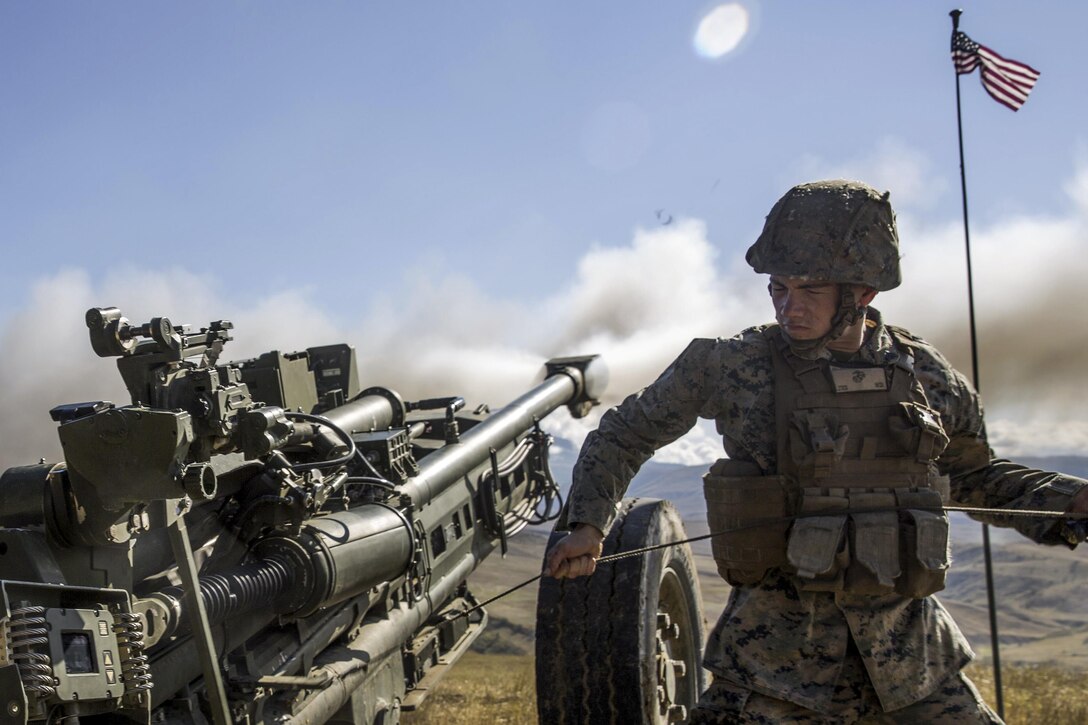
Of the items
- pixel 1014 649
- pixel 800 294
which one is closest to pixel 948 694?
pixel 800 294

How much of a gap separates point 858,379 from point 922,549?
53 cm

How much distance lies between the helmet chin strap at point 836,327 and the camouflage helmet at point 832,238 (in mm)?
50

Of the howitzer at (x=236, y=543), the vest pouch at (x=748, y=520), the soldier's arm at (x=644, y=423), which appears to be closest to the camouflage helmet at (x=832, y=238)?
the soldier's arm at (x=644, y=423)

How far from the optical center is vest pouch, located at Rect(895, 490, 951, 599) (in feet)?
11.0

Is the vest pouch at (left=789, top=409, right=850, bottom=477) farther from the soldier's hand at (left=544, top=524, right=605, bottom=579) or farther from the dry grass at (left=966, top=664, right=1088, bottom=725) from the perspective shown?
the dry grass at (left=966, top=664, right=1088, bottom=725)

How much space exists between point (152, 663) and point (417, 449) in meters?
2.63

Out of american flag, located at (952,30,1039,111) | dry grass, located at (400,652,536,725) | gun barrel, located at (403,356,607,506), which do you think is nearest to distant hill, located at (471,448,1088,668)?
dry grass, located at (400,652,536,725)

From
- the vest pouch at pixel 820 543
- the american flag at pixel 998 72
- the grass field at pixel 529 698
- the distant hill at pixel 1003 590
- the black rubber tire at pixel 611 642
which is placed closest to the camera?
the vest pouch at pixel 820 543

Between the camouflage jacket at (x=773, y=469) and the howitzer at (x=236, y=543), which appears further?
the camouflage jacket at (x=773, y=469)

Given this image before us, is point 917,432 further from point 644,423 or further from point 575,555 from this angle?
point 575,555

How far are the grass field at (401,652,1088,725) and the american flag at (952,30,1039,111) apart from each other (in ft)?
12.7

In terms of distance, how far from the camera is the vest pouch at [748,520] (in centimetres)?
346

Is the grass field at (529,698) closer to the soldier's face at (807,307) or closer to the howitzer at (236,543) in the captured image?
the howitzer at (236,543)

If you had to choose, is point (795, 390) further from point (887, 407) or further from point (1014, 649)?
point (1014, 649)
